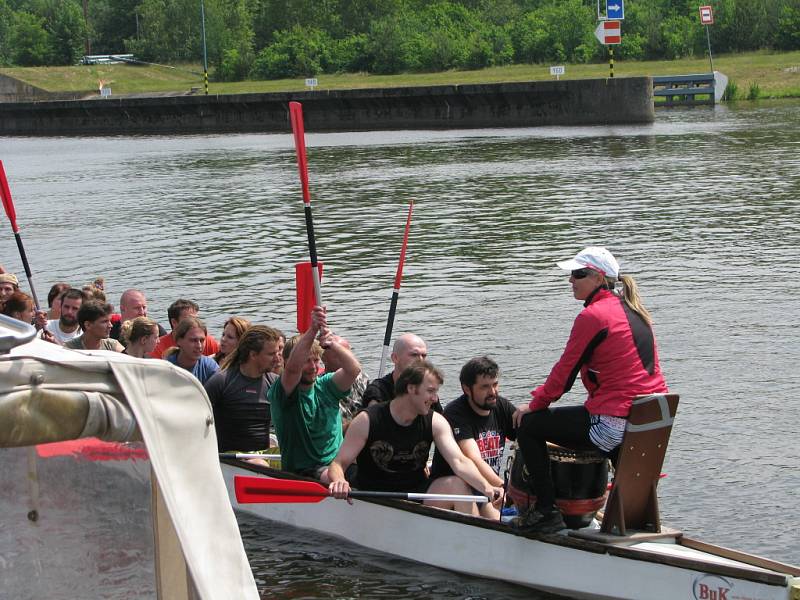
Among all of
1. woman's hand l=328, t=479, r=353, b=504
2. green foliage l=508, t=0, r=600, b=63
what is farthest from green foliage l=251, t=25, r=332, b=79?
woman's hand l=328, t=479, r=353, b=504

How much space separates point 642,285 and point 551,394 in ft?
39.4

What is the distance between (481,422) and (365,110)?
4859cm

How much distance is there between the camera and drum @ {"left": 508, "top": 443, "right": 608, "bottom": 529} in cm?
786

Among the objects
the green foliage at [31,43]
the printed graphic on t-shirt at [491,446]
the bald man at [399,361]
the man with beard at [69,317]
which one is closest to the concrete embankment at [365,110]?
the man with beard at [69,317]

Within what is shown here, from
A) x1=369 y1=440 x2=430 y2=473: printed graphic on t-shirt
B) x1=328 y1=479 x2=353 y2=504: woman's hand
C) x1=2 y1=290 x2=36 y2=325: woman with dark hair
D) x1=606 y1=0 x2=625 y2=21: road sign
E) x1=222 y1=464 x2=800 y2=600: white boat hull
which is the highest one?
x1=606 y1=0 x2=625 y2=21: road sign

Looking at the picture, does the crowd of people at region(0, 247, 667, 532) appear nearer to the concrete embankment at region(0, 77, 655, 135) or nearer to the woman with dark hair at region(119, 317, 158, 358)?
the woman with dark hair at region(119, 317, 158, 358)

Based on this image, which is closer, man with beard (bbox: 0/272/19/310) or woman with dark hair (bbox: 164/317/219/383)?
woman with dark hair (bbox: 164/317/219/383)

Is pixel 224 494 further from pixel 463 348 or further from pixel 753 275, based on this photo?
pixel 753 275

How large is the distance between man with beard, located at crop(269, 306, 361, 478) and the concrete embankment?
40.8m

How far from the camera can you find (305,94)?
56344mm

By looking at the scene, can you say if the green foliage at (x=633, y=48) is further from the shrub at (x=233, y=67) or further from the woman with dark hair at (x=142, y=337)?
the woman with dark hair at (x=142, y=337)

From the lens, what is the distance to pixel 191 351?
1047 centimetres

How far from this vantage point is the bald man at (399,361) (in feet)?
29.8

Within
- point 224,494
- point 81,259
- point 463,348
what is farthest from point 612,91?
point 224,494
